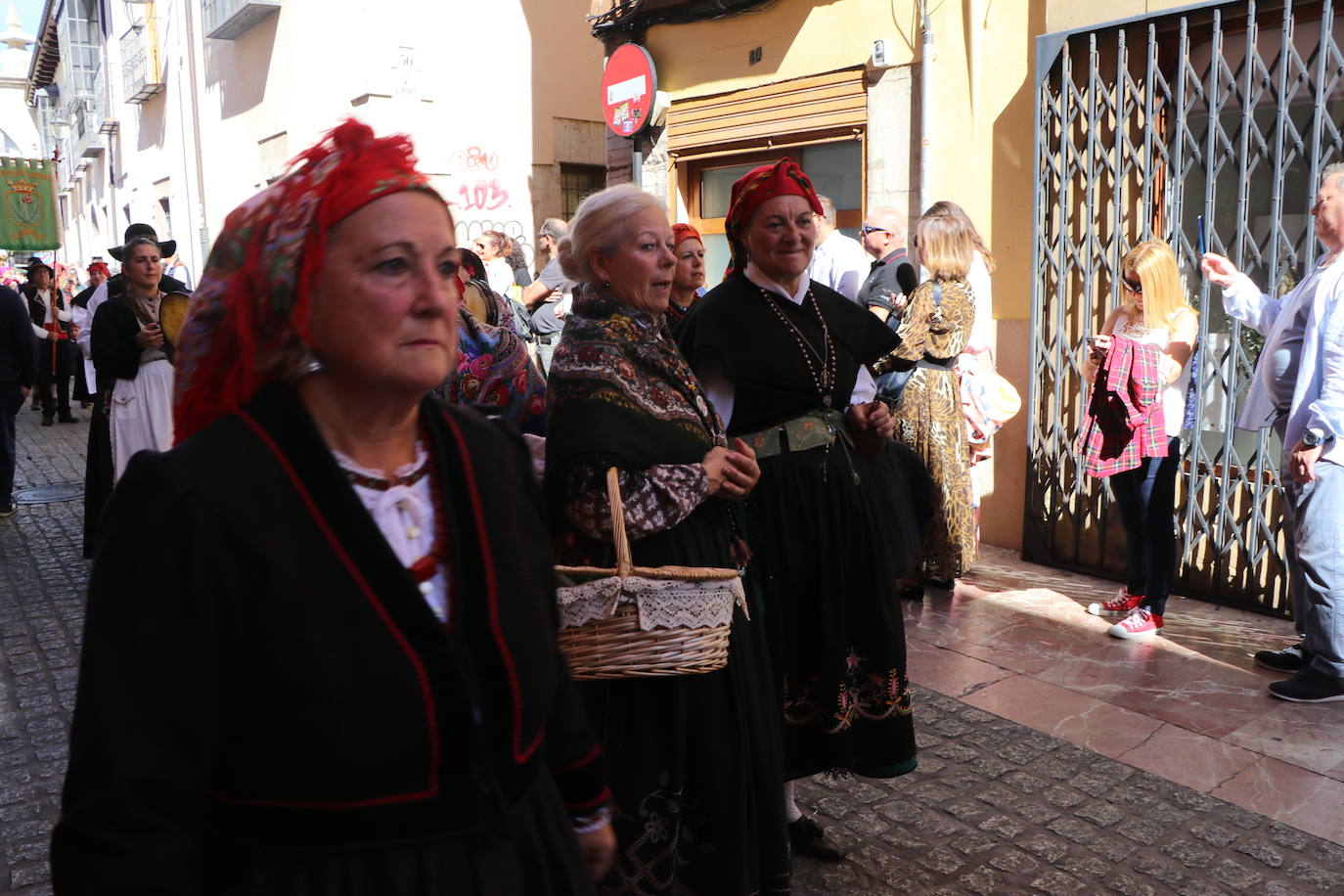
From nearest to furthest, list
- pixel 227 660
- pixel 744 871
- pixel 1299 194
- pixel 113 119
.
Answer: pixel 227 660 → pixel 744 871 → pixel 1299 194 → pixel 113 119

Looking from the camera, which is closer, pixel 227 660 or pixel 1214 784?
pixel 227 660

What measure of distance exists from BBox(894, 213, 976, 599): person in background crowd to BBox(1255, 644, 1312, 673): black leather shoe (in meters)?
1.51

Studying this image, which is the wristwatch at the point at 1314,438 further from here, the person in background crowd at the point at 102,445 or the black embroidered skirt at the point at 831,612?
the person in background crowd at the point at 102,445

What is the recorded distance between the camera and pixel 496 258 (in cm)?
836

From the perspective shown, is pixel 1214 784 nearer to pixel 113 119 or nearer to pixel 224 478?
pixel 224 478

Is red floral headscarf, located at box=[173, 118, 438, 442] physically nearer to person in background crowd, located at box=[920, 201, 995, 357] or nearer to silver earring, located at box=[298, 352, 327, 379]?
silver earring, located at box=[298, 352, 327, 379]

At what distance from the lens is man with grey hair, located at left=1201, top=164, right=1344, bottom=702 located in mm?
4223

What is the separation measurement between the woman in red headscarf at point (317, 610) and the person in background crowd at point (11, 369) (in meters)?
8.45

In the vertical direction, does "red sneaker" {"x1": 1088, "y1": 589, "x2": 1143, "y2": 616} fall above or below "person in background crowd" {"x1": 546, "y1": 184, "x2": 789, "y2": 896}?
below

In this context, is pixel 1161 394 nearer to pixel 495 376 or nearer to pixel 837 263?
pixel 837 263

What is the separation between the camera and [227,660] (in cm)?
126

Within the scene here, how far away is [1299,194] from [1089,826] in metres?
3.51

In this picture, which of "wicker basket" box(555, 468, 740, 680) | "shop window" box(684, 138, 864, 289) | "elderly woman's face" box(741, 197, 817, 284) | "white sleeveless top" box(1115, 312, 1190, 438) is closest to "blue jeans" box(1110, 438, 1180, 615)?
"white sleeveless top" box(1115, 312, 1190, 438)

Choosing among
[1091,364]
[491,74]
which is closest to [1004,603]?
[1091,364]
